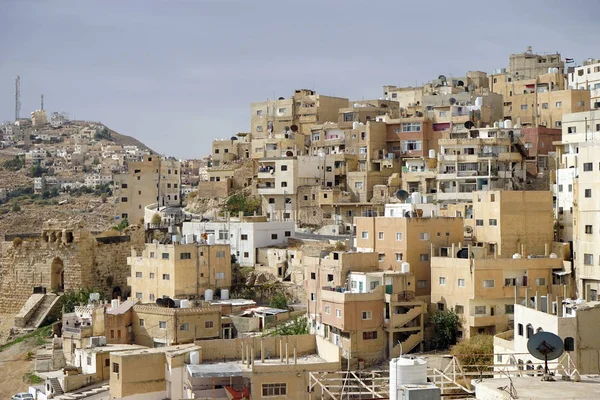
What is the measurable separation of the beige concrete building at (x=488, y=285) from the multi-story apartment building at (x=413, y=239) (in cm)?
193

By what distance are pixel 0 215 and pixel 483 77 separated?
4675cm

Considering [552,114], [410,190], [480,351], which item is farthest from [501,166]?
[480,351]

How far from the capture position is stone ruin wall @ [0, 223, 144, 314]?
4278 centimetres

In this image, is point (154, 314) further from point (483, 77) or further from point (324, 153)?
point (483, 77)

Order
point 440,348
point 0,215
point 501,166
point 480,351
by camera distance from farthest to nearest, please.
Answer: point 0,215 → point 501,166 → point 440,348 → point 480,351

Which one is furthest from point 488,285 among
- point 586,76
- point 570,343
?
point 586,76

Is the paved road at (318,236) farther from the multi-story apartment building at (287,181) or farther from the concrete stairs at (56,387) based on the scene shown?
the concrete stairs at (56,387)

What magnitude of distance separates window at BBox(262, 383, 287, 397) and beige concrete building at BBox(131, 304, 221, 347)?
5.93 meters

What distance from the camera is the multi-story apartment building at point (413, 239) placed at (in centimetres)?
3378

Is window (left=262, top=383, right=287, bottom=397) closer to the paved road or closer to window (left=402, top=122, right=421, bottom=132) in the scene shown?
the paved road

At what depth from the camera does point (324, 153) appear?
5041 centimetres

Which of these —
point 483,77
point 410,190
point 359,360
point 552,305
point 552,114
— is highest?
point 483,77

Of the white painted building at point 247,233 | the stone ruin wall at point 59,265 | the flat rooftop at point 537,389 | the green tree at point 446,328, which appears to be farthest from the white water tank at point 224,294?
the flat rooftop at point 537,389

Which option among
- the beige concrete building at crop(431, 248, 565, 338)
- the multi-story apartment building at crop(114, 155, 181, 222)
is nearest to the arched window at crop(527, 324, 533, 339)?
the beige concrete building at crop(431, 248, 565, 338)
